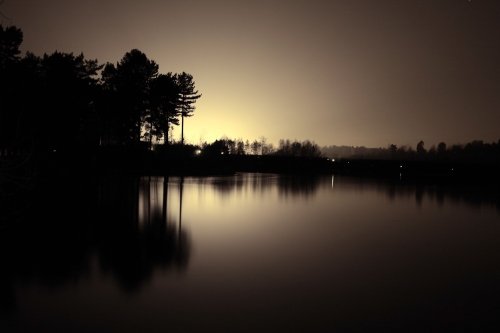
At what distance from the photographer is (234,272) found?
10.3m

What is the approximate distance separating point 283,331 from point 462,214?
72.2ft

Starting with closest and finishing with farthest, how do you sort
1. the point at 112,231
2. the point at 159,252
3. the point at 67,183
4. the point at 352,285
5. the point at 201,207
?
the point at 352,285, the point at 159,252, the point at 112,231, the point at 201,207, the point at 67,183

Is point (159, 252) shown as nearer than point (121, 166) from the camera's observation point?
Yes

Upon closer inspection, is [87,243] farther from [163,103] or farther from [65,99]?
[163,103]

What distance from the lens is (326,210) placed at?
24047 mm

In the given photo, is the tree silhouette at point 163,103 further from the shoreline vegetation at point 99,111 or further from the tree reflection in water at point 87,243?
the tree reflection in water at point 87,243

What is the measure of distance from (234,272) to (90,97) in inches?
1740

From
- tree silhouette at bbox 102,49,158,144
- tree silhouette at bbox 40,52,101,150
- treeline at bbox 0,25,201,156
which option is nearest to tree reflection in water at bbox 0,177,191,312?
treeline at bbox 0,25,201,156

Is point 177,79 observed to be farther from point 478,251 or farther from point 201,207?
point 478,251

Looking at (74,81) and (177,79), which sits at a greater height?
(177,79)

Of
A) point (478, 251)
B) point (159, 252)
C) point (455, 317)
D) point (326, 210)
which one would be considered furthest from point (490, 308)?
point (326, 210)

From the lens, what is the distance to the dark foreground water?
7254 mm

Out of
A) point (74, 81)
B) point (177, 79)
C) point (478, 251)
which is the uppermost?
point (177, 79)

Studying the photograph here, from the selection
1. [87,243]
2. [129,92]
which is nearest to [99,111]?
[129,92]
